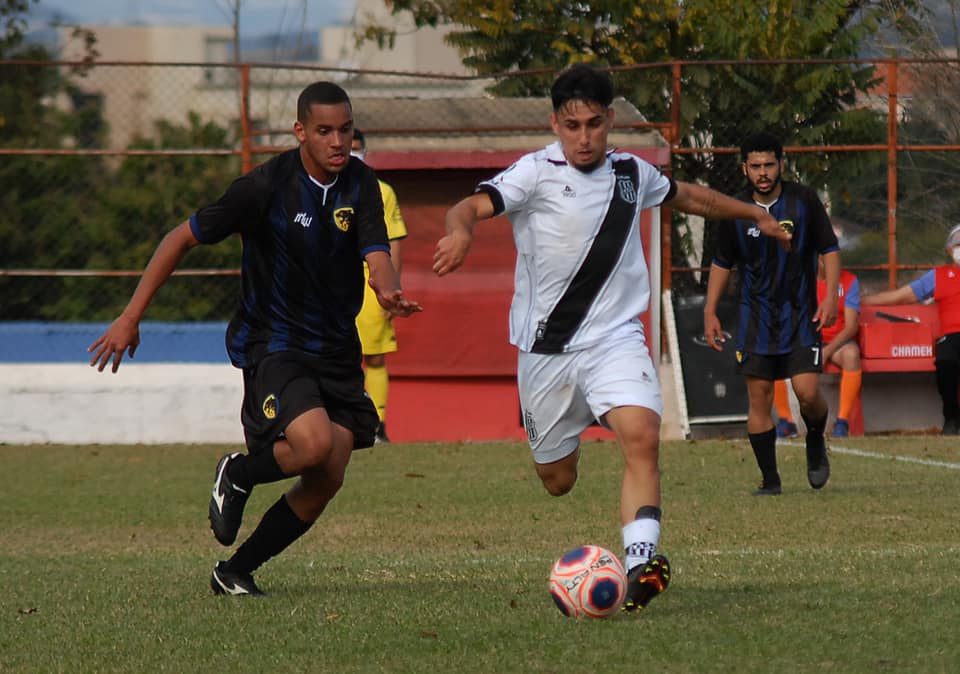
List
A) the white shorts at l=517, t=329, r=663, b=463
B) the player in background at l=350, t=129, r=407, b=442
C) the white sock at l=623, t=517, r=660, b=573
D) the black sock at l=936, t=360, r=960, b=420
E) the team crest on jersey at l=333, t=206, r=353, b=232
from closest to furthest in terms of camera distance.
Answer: the white sock at l=623, t=517, r=660, b=573
the white shorts at l=517, t=329, r=663, b=463
the team crest on jersey at l=333, t=206, r=353, b=232
the player in background at l=350, t=129, r=407, b=442
the black sock at l=936, t=360, r=960, b=420

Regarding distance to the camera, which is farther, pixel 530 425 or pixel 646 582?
pixel 530 425

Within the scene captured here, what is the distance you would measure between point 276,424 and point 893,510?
435 cm

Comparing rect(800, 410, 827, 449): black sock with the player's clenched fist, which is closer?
the player's clenched fist

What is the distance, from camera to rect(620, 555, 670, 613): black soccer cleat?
213 inches

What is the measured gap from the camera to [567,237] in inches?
238

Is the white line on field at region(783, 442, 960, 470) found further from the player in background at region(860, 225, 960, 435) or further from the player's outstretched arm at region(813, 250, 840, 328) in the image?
the player's outstretched arm at region(813, 250, 840, 328)

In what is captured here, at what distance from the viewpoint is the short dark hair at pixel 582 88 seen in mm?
5922

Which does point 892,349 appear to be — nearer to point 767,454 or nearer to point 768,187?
point 767,454

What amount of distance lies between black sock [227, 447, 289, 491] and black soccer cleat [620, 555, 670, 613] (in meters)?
1.44

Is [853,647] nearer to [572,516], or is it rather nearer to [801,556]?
[801,556]

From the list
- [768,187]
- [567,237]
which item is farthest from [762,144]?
[567,237]

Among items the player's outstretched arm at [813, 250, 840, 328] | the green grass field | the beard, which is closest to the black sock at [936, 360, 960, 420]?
the green grass field

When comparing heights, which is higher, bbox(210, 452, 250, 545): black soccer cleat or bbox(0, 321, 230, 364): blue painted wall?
bbox(210, 452, 250, 545): black soccer cleat

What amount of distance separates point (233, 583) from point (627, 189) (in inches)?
85.8
